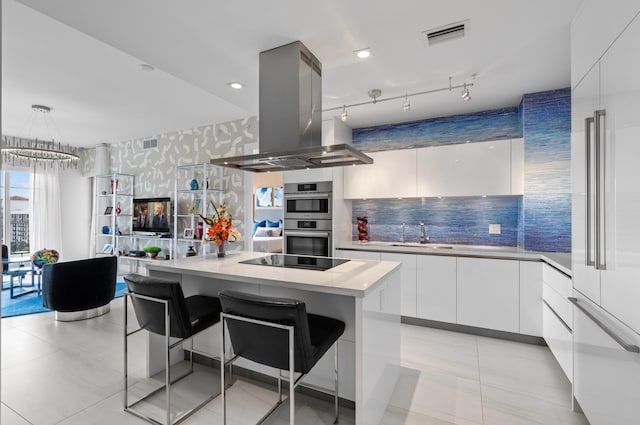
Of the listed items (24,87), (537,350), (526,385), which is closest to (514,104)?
(537,350)

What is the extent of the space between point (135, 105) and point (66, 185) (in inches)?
152

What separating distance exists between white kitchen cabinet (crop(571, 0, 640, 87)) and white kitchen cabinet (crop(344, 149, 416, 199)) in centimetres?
197

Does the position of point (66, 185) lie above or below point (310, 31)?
below

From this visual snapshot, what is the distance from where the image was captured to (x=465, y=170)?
3.82 m

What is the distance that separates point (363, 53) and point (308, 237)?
Answer: 7.56 ft

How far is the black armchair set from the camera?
3666 mm

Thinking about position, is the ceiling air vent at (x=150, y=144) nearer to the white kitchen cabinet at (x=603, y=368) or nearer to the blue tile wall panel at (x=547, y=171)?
the blue tile wall panel at (x=547, y=171)

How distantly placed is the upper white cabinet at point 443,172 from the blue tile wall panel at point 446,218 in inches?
13.5

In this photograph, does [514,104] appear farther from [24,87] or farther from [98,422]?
[24,87]

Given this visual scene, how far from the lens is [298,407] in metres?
2.39

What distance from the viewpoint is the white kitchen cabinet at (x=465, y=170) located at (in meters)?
3.65

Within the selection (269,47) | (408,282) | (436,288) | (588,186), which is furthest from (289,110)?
(436,288)

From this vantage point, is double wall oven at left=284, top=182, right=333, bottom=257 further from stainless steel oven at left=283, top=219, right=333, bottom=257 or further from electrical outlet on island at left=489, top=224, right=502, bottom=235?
electrical outlet on island at left=489, top=224, right=502, bottom=235

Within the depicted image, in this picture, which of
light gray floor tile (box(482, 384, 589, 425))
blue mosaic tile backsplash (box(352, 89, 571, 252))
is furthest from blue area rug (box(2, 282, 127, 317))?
light gray floor tile (box(482, 384, 589, 425))
